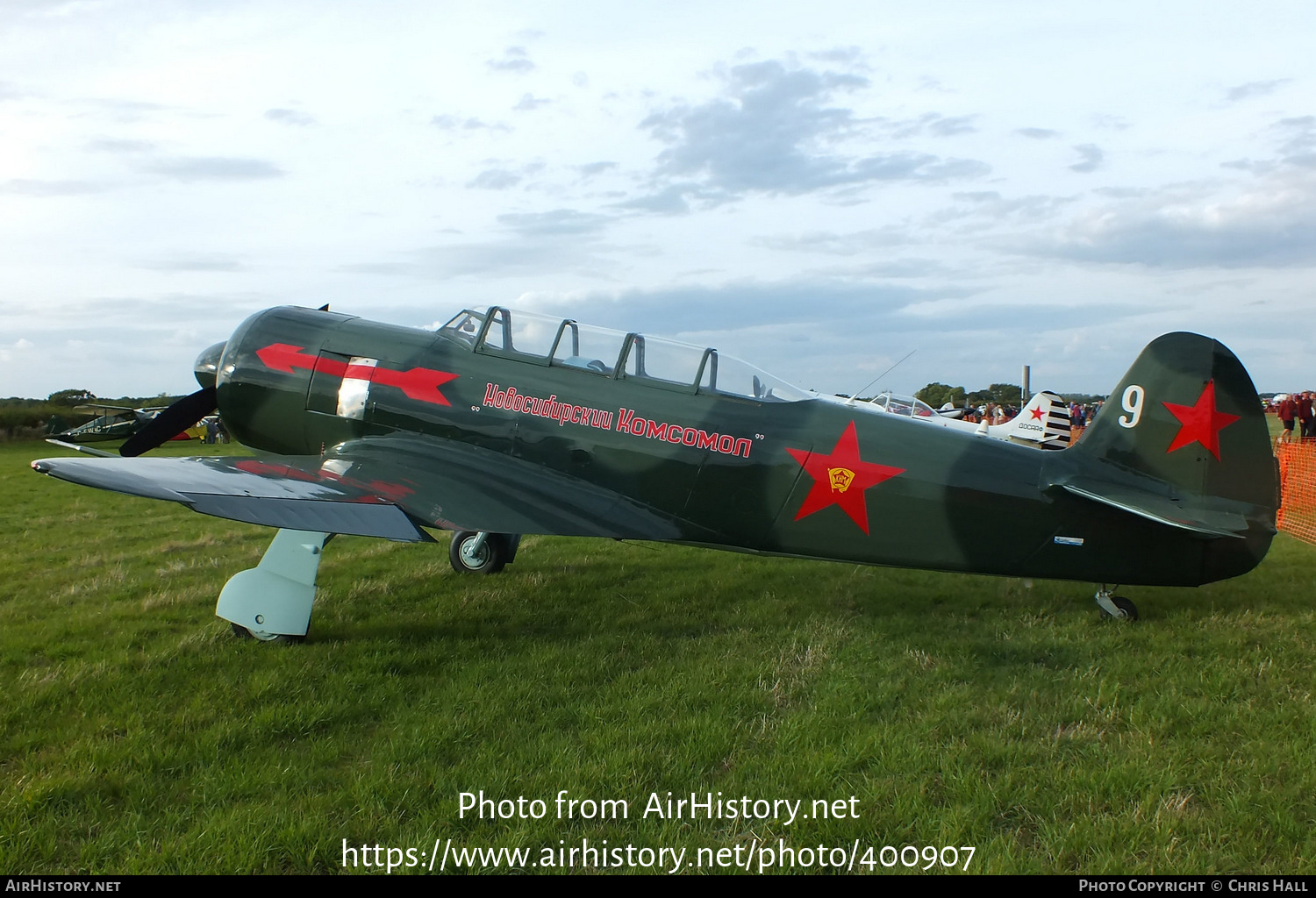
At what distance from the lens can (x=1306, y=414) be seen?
2373 centimetres

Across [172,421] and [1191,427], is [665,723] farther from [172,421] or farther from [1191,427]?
[172,421]

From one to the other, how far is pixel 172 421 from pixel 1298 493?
1630cm

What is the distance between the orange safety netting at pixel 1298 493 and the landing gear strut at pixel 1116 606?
3307mm

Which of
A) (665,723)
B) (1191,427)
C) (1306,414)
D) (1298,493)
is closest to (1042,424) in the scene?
(1298,493)

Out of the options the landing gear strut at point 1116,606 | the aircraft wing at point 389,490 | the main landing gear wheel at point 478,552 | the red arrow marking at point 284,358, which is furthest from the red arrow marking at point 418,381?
the landing gear strut at point 1116,606

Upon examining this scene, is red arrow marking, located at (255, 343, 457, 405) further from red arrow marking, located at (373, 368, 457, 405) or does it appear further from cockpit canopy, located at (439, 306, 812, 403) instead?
cockpit canopy, located at (439, 306, 812, 403)

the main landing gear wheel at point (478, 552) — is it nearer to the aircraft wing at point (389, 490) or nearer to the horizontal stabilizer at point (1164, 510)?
the aircraft wing at point (389, 490)

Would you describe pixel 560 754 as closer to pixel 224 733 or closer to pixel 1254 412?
pixel 224 733

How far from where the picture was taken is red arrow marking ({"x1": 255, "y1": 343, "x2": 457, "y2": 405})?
672 cm

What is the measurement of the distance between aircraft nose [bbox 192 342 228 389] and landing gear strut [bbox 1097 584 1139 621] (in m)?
8.05

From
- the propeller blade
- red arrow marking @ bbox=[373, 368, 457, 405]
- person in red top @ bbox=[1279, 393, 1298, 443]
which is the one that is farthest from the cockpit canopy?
person in red top @ bbox=[1279, 393, 1298, 443]
